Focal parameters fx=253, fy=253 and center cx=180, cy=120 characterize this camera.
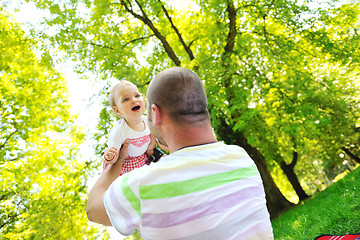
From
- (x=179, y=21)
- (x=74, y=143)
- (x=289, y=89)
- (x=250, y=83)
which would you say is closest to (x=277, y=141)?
(x=289, y=89)

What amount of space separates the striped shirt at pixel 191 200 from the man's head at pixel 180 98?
17 centimetres

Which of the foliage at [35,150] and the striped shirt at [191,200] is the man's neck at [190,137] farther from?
the foliage at [35,150]

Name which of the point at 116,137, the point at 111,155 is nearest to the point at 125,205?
the point at 111,155

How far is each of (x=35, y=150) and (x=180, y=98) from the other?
32.8ft

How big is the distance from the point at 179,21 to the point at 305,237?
36.9 feet

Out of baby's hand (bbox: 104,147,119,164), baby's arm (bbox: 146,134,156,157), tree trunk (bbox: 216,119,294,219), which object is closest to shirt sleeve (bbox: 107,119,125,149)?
baby's arm (bbox: 146,134,156,157)

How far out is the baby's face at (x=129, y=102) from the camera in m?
2.39

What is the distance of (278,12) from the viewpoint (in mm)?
9289

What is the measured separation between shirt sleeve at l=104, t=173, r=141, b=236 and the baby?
1.15 m

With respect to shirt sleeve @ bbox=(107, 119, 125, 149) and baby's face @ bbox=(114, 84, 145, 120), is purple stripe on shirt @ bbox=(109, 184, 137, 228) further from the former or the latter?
baby's face @ bbox=(114, 84, 145, 120)

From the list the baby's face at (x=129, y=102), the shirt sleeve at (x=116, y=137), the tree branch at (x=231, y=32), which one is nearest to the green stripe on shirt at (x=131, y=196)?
the shirt sleeve at (x=116, y=137)

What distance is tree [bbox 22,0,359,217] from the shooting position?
8336mm

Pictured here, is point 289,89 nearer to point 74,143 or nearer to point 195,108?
point 195,108

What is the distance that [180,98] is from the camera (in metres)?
1.34
